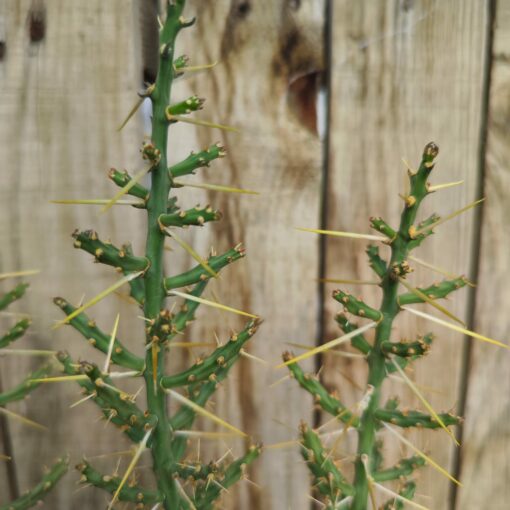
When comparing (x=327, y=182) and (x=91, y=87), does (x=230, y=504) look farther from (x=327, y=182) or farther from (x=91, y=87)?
(x=91, y=87)

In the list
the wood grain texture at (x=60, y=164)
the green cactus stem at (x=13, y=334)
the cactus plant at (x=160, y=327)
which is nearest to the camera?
the cactus plant at (x=160, y=327)

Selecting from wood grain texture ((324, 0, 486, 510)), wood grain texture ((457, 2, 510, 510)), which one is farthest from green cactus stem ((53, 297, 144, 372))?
wood grain texture ((457, 2, 510, 510))

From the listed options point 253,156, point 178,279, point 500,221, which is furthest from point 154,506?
point 500,221

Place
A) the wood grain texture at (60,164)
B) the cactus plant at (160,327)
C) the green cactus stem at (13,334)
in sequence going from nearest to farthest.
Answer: the cactus plant at (160,327) < the green cactus stem at (13,334) < the wood grain texture at (60,164)

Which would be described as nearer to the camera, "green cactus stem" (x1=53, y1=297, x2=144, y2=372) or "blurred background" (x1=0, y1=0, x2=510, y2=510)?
"green cactus stem" (x1=53, y1=297, x2=144, y2=372)

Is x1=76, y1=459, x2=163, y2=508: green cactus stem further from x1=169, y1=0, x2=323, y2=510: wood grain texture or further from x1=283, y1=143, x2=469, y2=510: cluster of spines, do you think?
x1=169, y1=0, x2=323, y2=510: wood grain texture

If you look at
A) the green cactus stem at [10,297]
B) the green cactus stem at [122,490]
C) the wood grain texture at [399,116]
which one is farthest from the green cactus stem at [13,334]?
the wood grain texture at [399,116]

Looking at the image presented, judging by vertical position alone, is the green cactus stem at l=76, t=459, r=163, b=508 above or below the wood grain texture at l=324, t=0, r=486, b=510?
below

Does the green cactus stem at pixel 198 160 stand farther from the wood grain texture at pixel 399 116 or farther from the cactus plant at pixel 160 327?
the wood grain texture at pixel 399 116
